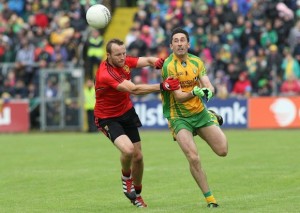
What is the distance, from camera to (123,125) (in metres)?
12.9

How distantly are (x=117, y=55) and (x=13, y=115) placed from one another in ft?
57.7

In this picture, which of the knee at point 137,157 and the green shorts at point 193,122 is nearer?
the green shorts at point 193,122

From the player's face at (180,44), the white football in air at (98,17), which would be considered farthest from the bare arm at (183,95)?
the white football in air at (98,17)

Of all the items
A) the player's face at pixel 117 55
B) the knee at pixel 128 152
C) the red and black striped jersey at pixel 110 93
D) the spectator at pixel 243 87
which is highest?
the player's face at pixel 117 55

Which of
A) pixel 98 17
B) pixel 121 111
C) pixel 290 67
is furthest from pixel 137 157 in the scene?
pixel 290 67

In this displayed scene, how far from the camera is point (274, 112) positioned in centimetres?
2738

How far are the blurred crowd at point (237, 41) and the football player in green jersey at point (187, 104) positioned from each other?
50.2 ft

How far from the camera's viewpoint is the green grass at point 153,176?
12672 millimetres

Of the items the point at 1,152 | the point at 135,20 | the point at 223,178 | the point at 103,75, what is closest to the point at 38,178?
the point at 223,178

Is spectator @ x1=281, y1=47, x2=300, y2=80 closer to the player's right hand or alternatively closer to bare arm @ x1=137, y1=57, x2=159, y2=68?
bare arm @ x1=137, y1=57, x2=159, y2=68

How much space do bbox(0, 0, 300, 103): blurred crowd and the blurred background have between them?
0.03 metres

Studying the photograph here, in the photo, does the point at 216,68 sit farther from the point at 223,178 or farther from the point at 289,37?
the point at 223,178

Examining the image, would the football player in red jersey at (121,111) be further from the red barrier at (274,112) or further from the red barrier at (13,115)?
the red barrier at (13,115)

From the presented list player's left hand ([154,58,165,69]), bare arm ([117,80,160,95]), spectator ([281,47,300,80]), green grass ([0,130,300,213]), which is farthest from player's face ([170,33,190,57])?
spectator ([281,47,300,80])
